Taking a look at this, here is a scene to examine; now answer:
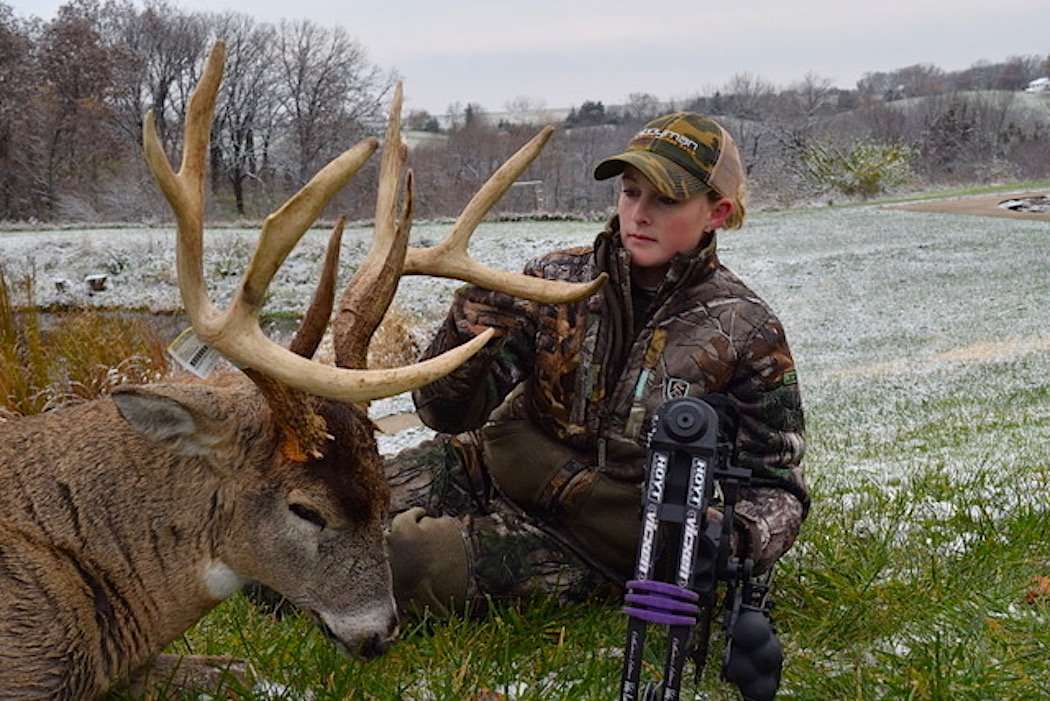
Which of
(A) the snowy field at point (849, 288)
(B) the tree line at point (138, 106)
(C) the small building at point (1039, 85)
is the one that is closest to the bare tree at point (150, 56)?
(B) the tree line at point (138, 106)

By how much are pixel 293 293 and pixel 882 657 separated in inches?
732

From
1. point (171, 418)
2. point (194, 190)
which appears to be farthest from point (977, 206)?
point (171, 418)

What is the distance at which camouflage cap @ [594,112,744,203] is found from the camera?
13.0 feet

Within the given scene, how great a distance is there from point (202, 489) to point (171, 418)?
283 mm

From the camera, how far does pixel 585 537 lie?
4316 millimetres

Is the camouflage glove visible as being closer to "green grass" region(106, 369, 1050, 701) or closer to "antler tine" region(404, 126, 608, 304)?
"antler tine" region(404, 126, 608, 304)

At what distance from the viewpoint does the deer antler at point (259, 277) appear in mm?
2982

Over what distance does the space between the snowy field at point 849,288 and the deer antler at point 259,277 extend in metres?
5.21

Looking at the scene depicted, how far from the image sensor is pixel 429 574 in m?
4.22

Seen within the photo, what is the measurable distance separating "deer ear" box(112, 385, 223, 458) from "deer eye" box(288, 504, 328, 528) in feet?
1.01

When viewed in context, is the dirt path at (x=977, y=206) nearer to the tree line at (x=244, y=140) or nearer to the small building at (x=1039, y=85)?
the tree line at (x=244, y=140)

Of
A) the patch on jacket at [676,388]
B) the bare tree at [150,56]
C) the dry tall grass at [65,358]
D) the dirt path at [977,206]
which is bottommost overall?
the dirt path at [977,206]

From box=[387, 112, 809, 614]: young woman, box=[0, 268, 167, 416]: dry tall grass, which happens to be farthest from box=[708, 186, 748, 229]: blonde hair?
box=[0, 268, 167, 416]: dry tall grass

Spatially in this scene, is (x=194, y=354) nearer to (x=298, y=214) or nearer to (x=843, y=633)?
(x=298, y=214)
